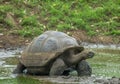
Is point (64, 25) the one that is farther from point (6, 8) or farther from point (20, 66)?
point (20, 66)

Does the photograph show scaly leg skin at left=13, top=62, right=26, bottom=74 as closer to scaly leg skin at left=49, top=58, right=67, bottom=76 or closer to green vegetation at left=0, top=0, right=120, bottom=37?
scaly leg skin at left=49, top=58, right=67, bottom=76

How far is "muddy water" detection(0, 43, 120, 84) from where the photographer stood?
9805 mm

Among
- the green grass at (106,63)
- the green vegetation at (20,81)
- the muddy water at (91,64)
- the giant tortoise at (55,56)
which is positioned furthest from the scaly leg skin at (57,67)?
the green grass at (106,63)

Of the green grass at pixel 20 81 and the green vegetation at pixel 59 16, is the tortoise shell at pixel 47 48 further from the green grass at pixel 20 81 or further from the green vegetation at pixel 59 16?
the green vegetation at pixel 59 16

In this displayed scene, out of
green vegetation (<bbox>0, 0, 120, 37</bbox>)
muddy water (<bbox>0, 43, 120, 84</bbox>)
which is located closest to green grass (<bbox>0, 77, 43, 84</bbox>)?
muddy water (<bbox>0, 43, 120, 84</bbox>)

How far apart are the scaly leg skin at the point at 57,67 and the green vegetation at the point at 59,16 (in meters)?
6.46

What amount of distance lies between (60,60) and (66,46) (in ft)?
0.99

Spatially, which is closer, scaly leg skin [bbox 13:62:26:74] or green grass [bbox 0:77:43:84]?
green grass [bbox 0:77:43:84]

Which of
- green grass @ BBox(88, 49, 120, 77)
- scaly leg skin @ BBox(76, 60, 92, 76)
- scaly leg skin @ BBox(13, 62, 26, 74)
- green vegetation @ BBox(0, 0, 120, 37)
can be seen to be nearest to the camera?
scaly leg skin @ BBox(76, 60, 92, 76)

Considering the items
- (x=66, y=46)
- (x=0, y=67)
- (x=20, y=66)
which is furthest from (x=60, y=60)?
(x=0, y=67)

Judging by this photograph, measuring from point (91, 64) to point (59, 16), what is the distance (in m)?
6.27

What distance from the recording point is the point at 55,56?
33.8 feet

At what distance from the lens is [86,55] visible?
10266mm

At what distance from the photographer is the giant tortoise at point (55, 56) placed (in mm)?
10320
